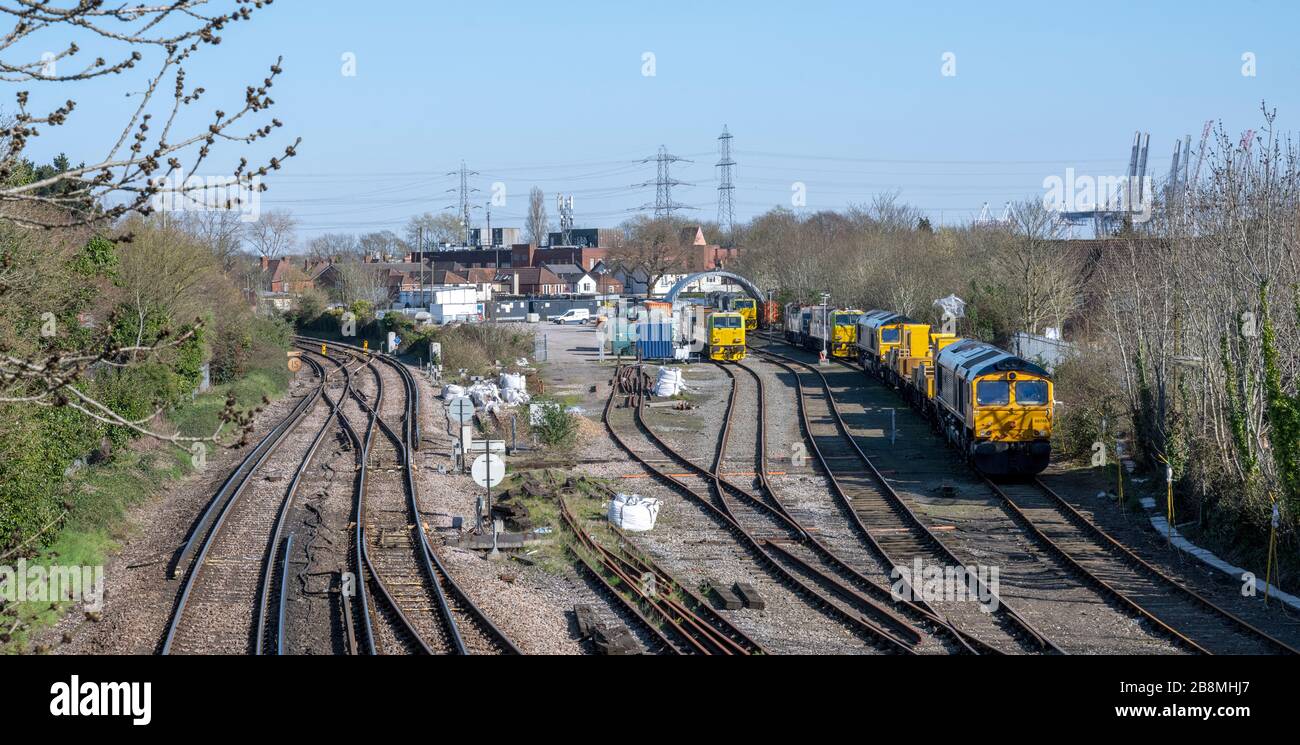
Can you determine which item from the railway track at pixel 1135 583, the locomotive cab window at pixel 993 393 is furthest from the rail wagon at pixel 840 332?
the railway track at pixel 1135 583

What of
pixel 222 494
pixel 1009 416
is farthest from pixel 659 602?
pixel 1009 416

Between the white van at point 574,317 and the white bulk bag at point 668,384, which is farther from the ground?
the white van at point 574,317

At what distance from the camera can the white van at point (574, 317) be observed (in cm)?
7694

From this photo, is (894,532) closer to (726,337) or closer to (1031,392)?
(1031,392)

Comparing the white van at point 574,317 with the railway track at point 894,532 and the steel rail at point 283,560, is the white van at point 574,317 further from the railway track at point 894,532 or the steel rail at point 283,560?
the steel rail at point 283,560

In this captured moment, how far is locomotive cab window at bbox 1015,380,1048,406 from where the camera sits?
21.2 m

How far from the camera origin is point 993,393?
69.8ft

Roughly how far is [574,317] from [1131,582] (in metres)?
64.4

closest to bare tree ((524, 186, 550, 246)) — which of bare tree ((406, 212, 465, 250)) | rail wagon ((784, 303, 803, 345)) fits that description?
bare tree ((406, 212, 465, 250))

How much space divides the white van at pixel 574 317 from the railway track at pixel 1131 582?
189ft

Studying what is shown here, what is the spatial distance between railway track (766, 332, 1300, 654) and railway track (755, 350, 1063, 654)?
149cm

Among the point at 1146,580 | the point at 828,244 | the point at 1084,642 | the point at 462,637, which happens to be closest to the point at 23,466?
the point at 462,637

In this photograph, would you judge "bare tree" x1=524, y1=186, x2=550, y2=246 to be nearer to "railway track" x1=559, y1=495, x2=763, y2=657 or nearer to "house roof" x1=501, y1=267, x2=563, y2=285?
"house roof" x1=501, y1=267, x2=563, y2=285

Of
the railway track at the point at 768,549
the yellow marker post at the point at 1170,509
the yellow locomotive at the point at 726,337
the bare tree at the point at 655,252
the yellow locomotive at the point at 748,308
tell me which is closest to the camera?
the railway track at the point at 768,549
